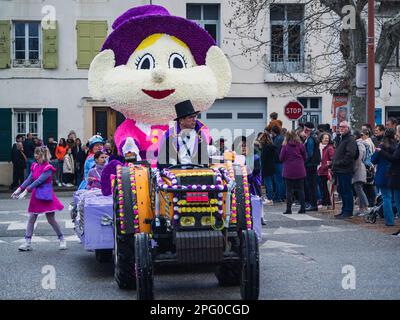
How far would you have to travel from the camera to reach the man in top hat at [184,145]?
32.5ft

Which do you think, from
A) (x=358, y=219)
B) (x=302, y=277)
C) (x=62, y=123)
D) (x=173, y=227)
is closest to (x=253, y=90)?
(x=62, y=123)

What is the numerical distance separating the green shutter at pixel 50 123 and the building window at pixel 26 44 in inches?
69.9

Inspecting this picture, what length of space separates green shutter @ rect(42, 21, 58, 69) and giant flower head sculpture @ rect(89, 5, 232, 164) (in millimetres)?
22172

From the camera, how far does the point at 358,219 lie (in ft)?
59.6

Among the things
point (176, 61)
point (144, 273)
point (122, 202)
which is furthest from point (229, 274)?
point (176, 61)

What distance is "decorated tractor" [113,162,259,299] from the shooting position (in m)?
8.62

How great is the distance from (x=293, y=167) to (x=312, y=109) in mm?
15382

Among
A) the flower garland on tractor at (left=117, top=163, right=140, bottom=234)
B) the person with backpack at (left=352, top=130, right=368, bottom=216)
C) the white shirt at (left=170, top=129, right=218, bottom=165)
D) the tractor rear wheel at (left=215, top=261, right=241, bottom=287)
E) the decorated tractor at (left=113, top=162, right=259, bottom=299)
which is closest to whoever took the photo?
the decorated tractor at (left=113, top=162, right=259, bottom=299)

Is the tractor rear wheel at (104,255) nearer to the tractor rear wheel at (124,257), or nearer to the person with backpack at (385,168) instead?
the tractor rear wheel at (124,257)

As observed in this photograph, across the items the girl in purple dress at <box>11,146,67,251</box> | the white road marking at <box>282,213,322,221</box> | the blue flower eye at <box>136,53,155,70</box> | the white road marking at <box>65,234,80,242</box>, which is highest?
the blue flower eye at <box>136,53,155,70</box>

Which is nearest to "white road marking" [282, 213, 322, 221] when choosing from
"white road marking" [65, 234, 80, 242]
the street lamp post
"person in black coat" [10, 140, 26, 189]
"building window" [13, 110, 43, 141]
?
the street lamp post

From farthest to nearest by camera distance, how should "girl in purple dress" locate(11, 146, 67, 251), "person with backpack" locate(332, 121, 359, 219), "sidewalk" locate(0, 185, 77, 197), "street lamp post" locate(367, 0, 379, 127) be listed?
"sidewalk" locate(0, 185, 77, 197), "street lamp post" locate(367, 0, 379, 127), "person with backpack" locate(332, 121, 359, 219), "girl in purple dress" locate(11, 146, 67, 251)

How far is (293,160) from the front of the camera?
19578 mm

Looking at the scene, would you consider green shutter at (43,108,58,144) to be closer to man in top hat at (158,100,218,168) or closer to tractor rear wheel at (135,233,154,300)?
man in top hat at (158,100,218,168)
